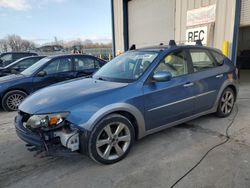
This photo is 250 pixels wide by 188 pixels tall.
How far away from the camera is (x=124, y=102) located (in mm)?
2846

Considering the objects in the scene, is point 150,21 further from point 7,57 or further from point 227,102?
point 7,57

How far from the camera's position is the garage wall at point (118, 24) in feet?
37.6

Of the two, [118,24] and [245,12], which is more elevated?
[118,24]

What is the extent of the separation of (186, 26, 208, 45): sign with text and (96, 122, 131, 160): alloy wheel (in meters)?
5.74

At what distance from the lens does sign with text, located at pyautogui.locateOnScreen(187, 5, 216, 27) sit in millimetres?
7430

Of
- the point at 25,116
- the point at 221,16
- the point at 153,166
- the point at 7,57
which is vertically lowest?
the point at 153,166

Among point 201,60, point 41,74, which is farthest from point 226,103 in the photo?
point 41,74

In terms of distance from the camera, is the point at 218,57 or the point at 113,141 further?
the point at 218,57

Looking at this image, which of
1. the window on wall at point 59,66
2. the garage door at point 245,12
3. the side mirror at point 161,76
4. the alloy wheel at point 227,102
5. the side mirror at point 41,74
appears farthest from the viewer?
the garage door at point 245,12

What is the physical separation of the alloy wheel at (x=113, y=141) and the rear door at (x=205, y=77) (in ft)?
5.04

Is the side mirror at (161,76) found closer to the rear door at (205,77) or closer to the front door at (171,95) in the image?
the front door at (171,95)

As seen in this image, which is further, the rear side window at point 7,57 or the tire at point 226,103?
the rear side window at point 7,57

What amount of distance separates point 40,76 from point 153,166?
4351 millimetres

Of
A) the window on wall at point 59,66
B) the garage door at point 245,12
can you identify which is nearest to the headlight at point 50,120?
the window on wall at point 59,66
